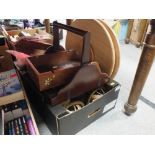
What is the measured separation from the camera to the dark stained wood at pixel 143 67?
2.22ft

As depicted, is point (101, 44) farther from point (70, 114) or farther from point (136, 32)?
point (136, 32)

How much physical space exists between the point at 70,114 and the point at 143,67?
17.0 inches

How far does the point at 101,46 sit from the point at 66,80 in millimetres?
296

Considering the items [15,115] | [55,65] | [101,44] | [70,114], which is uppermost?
[101,44]

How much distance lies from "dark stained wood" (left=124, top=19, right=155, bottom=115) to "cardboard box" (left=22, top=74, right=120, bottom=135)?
105 millimetres

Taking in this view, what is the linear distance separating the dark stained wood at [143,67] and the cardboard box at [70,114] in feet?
0.34

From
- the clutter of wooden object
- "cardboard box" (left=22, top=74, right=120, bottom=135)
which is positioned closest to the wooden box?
"cardboard box" (left=22, top=74, right=120, bottom=135)

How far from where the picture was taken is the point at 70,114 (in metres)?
0.62

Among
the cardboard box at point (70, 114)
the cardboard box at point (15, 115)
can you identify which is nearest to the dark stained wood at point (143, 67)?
the cardboard box at point (70, 114)

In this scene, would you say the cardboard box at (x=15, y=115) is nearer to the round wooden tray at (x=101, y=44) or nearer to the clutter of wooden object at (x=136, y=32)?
the round wooden tray at (x=101, y=44)

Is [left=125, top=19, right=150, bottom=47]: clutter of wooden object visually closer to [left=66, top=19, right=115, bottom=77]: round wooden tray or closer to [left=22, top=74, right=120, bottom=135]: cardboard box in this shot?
[left=66, top=19, right=115, bottom=77]: round wooden tray

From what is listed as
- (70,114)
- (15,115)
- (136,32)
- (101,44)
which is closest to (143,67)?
(101,44)
